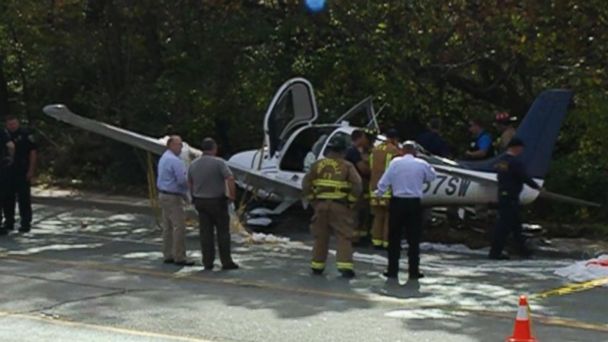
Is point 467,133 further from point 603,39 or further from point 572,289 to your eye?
point 572,289

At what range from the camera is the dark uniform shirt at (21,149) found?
18016 millimetres

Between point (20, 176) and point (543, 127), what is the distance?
27.8ft

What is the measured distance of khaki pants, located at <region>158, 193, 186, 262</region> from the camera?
14586mm

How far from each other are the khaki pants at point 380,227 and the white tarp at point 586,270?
10.0ft

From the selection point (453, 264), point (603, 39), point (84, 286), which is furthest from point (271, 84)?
point (84, 286)

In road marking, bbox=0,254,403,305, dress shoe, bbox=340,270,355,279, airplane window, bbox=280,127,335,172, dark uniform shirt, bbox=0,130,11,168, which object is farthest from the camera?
airplane window, bbox=280,127,335,172

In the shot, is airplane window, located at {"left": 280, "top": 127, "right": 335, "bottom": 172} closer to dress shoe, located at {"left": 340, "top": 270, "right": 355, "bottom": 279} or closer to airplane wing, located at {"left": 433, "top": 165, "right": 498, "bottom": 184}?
airplane wing, located at {"left": 433, "top": 165, "right": 498, "bottom": 184}

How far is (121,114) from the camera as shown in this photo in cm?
2605

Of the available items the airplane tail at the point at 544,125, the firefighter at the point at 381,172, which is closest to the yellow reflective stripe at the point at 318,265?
the firefighter at the point at 381,172

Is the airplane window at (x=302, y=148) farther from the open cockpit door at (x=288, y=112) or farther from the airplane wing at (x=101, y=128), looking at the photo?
the airplane wing at (x=101, y=128)

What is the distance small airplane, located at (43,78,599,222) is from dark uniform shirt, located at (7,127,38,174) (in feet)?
3.46

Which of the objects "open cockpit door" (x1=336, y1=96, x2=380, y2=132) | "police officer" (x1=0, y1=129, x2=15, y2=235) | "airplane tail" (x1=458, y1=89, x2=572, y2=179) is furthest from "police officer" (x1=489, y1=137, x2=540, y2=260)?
"police officer" (x1=0, y1=129, x2=15, y2=235)

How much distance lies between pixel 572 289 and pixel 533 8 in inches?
274

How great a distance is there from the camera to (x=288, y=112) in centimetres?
1981
